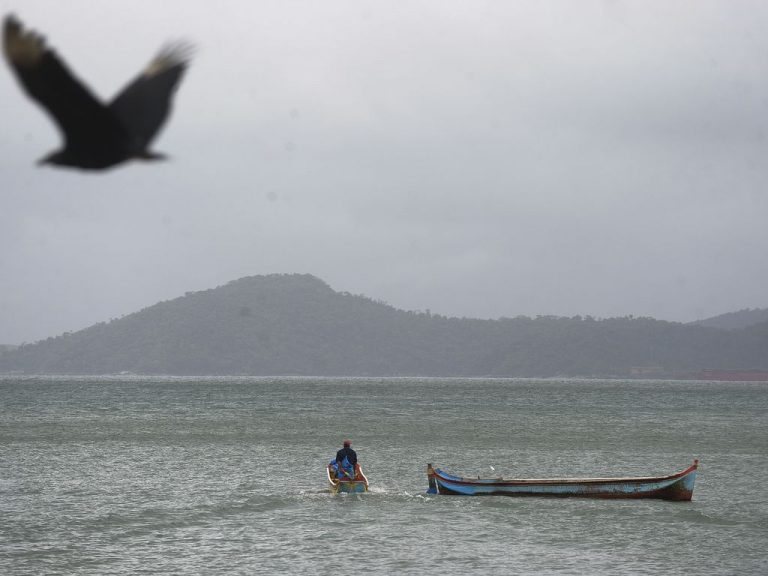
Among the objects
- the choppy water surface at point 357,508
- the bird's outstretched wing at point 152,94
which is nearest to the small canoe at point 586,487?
the choppy water surface at point 357,508

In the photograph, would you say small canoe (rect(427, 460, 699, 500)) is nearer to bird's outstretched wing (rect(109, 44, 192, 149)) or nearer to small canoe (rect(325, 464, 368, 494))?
small canoe (rect(325, 464, 368, 494))

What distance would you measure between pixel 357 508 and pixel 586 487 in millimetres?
10241

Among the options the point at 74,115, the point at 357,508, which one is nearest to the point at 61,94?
the point at 74,115

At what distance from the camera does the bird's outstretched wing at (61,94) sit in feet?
10.8

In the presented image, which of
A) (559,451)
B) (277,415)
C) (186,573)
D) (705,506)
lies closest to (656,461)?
(559,451)

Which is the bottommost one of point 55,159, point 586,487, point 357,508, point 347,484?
point 357,508

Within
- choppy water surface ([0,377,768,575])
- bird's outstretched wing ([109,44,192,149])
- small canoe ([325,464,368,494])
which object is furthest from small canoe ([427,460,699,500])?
bird's outstretched wing ([109,44,192,149])

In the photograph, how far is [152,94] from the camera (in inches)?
150

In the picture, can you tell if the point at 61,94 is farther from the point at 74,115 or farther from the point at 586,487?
the point at 586,487

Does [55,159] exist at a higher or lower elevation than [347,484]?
higher

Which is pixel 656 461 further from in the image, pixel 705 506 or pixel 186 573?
pixel 186 573

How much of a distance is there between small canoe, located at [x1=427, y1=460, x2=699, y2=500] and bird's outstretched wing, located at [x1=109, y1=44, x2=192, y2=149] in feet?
135

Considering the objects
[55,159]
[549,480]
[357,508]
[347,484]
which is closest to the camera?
[55,159]

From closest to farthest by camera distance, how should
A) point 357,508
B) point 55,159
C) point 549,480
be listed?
1. point 55,159
2. point 357,508
3. point 549,480
